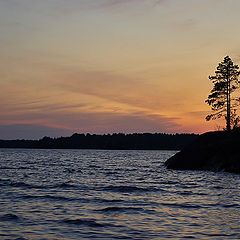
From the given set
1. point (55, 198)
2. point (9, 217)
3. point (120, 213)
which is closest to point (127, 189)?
point (55, 198)

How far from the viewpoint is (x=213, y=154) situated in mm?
43844

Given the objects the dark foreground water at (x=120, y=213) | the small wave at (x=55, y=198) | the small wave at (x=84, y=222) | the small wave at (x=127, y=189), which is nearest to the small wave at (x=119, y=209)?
the dark foreground water at (x=120, y=213)

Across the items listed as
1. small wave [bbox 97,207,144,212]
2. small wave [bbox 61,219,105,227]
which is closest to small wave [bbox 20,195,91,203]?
small wave [bbox 97,207,144,212]

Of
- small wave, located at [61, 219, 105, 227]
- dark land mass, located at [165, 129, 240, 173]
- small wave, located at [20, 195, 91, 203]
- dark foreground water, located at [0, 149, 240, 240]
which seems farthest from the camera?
dark land mass, located at [165, 129, 240, 173]

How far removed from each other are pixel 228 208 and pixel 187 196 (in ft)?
14.9

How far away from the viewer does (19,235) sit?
Answer: 12.9m

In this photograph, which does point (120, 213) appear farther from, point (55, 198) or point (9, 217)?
point (55, 198)

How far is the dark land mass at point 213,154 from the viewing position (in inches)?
1576

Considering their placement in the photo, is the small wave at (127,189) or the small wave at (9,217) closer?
the small wave at (9,217)

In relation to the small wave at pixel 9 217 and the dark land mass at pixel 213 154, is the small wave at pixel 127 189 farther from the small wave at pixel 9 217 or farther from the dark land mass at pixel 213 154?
the dark land mass at pixel 213 154

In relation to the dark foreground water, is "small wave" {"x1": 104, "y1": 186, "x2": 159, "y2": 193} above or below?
below

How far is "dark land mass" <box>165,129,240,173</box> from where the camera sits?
40037mm

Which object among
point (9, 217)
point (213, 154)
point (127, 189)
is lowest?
point (127, 189)

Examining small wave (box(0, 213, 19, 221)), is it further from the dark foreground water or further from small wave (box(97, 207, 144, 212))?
small wave (box(97, 207, 144, 212))
